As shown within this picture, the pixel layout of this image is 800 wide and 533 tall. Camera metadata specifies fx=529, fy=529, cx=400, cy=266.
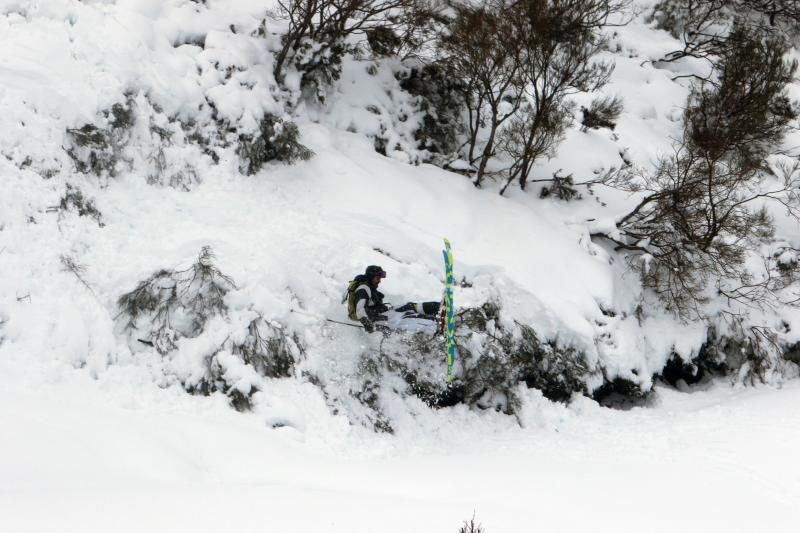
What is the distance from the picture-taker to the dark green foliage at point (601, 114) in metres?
13.9

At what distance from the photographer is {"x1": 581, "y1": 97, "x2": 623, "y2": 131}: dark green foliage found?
13867 mm

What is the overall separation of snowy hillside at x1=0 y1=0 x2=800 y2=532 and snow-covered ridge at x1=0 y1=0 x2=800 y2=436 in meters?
0.04

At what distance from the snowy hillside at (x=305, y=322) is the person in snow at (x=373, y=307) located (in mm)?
589

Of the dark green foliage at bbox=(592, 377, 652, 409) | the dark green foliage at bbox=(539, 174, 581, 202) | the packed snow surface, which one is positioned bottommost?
the packed snow surface

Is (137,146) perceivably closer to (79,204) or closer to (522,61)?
(79,204)

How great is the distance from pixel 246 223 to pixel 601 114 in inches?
390

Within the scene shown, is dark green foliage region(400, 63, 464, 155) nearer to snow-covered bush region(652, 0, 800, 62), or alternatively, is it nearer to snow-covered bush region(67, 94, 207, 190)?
snow-covered bush region(67, 94, 207, 190)

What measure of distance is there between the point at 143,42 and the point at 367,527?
9.79 m

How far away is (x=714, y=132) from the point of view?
12219 millimetres

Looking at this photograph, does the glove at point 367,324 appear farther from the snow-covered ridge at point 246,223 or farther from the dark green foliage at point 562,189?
the dark green foliage at point 562,189

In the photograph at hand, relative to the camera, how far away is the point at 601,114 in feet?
46.1

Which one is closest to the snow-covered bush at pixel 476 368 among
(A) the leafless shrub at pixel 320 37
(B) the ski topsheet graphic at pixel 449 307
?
(B) the ski topsheet graphic at pixel 449 307

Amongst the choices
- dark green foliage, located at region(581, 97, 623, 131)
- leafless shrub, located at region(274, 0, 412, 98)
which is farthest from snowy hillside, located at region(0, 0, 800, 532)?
dark green foliage, located at region(581, 97, 623, 131)

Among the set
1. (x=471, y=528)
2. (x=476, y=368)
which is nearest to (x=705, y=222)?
(x=476, y=368)
